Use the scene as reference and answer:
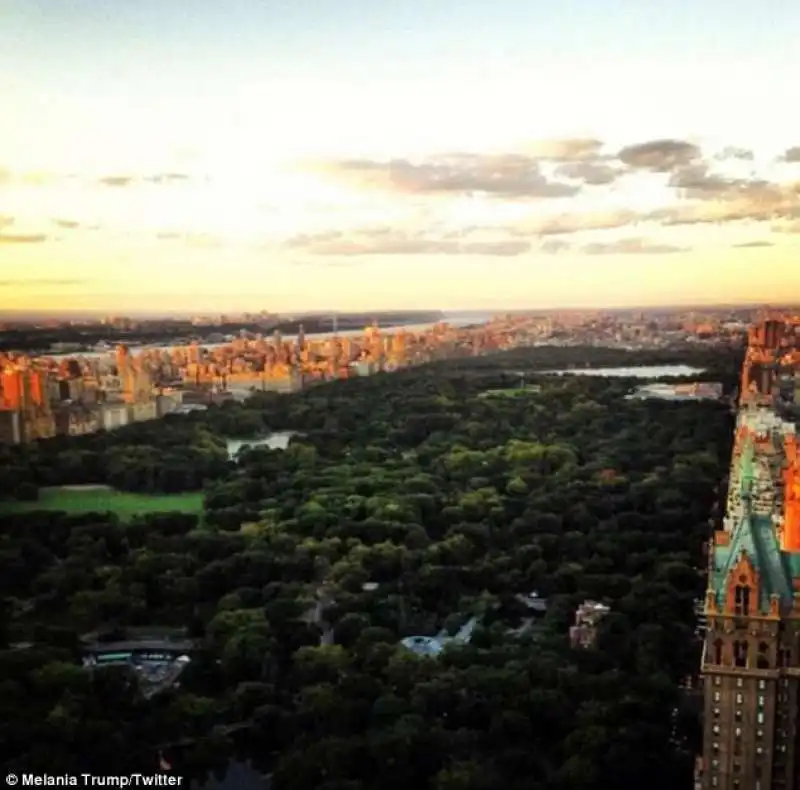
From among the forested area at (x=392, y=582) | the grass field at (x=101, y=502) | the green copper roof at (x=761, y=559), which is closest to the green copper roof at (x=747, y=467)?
the forested area at (x=392, y=582)

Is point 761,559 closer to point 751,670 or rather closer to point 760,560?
point 760,560

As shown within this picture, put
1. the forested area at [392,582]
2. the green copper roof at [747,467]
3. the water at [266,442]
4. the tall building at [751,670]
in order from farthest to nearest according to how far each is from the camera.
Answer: the water at [266,442] < the green copper roof at [747,467] < the forested area at [392,582] < the tall building at [751,670]

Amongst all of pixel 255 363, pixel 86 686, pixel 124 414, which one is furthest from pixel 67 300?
pixel 86 686

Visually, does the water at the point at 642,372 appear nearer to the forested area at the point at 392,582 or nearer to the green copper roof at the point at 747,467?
the forested area at the point at 392,582

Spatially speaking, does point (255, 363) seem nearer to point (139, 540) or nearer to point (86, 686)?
point (139, 540)

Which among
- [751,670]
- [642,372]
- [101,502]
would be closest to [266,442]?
[101,502]

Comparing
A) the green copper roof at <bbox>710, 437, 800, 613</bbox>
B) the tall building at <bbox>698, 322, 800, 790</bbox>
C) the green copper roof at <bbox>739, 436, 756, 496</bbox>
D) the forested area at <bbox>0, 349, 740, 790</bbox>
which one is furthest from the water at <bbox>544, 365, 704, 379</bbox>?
the tall building at <bbox>698, 322, 800, 790</bbox>
